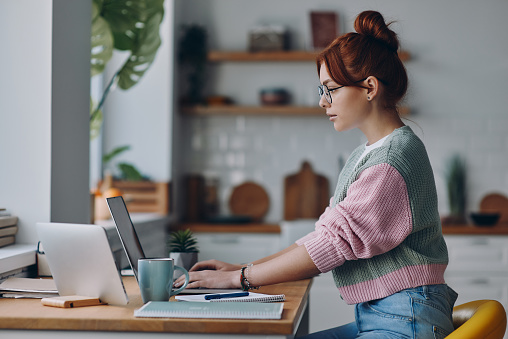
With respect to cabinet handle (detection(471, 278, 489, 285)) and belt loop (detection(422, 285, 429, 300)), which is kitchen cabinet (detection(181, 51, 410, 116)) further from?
belt loop (detection(422, 285, 429, 300))

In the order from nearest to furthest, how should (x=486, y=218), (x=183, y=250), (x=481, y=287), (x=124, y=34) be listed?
(x=183, y=250) → (x=124, y=34) → (x=481, y=287) → (x=486, y=218)

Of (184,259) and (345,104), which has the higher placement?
(345,104)

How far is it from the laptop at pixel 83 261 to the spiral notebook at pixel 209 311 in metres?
0.13

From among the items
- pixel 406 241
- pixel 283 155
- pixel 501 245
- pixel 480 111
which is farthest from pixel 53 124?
pixel 480 111

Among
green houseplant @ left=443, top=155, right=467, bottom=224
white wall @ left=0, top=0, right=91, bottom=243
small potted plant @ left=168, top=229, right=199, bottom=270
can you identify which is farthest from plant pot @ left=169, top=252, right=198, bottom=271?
green houseplant @ left=443, top=155, right=467, bottom=224

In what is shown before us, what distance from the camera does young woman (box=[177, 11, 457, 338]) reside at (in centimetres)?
146

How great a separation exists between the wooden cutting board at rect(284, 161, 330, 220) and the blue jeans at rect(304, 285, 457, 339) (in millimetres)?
2923

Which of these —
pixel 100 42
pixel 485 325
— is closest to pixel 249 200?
pixel 100 42

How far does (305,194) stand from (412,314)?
3.04 metres

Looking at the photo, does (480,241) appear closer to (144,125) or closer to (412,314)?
(144,125)

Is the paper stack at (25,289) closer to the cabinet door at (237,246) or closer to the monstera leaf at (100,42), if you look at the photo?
the monstera leaf at (100,42)

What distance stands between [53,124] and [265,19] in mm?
2850

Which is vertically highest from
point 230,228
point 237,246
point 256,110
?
point 256,110

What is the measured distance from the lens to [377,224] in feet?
4.75
